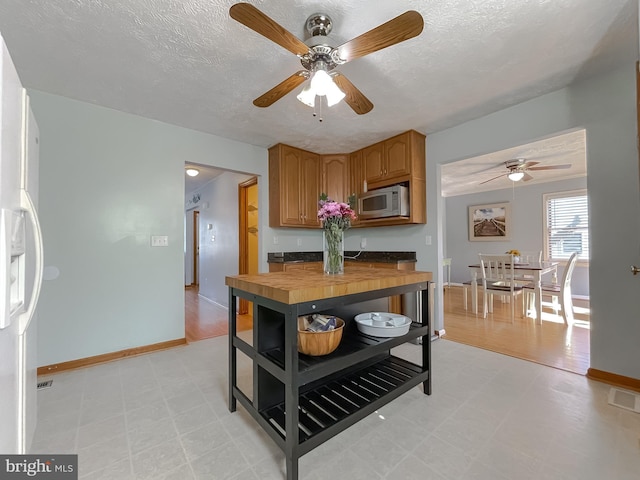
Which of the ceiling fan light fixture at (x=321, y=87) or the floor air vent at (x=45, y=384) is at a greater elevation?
the ceiling fan light fixture at (x=321, y=87)

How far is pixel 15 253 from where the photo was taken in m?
0.86

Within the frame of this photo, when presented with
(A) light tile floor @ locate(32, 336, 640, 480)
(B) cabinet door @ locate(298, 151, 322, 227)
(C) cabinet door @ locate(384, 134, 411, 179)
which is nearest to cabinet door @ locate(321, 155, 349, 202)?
(B) cabinet door @ locate(298, 151, 322, 227)

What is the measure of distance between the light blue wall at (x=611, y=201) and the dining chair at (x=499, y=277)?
1571mm

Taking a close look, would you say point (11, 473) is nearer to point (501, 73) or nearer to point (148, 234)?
point (148, 234)

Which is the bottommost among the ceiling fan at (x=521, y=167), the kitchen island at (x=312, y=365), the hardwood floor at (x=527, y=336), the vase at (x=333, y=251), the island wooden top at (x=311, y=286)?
the hardwood floor at (x=527, y=336)

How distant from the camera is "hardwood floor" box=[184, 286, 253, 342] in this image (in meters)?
3.23

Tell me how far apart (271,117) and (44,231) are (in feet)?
7.29

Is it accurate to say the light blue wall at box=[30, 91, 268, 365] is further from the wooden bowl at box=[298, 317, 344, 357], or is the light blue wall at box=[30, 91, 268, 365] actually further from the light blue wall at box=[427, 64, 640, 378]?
the light blue wall at box=[427, 64, 640, 378]

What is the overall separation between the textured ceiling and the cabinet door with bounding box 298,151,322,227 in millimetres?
997

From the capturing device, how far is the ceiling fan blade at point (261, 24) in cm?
107

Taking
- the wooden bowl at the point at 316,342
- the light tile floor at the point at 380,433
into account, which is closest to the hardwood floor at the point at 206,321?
the light tile floor at the point at 380,433

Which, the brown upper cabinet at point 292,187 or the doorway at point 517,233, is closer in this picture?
the doorway at point 517,233

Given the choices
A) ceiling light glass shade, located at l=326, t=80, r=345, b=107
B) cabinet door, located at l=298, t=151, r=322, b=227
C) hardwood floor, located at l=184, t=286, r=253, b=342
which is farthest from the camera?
cabinet door, located at l=298, t=151, r=322, b=227

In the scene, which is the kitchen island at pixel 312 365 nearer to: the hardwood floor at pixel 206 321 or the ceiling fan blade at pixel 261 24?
the ceiling fan blade at pixel 261 24
